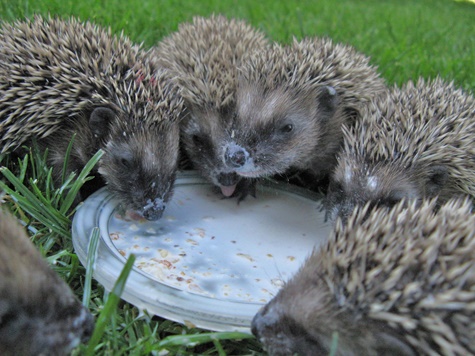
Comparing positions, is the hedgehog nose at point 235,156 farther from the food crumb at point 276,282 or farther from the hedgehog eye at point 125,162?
the food crumb at point 276,282

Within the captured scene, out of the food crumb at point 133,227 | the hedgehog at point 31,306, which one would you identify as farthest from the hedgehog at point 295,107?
the hedgehog at point 31,306

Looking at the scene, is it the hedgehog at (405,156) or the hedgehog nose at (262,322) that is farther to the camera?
the hedgehog at (405,156)

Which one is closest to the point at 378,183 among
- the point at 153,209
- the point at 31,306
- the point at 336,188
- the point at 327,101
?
the point at 336,188

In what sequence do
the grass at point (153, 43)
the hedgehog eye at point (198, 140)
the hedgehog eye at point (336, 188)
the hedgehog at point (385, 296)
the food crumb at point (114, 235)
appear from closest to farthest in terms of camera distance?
the hedgehog at point (385, 296) < the grass at point (153, 43) < the food crumb at point (114, 235) < the hedgehog eye at point (336, 188) < the hedgehog eye at point (198, 140)

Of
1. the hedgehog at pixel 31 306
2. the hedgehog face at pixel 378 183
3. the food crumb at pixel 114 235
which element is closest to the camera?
the hedgehog at pixel 31 306

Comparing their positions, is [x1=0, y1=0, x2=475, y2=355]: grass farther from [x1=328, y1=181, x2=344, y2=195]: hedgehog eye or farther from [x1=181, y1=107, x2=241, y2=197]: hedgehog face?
[x1=328, y1=181, x2=344, y2=195]: hedgehog eye

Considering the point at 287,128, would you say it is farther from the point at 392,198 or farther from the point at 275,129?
the point at 392,198

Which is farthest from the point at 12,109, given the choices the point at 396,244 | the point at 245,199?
the point at 396,244
